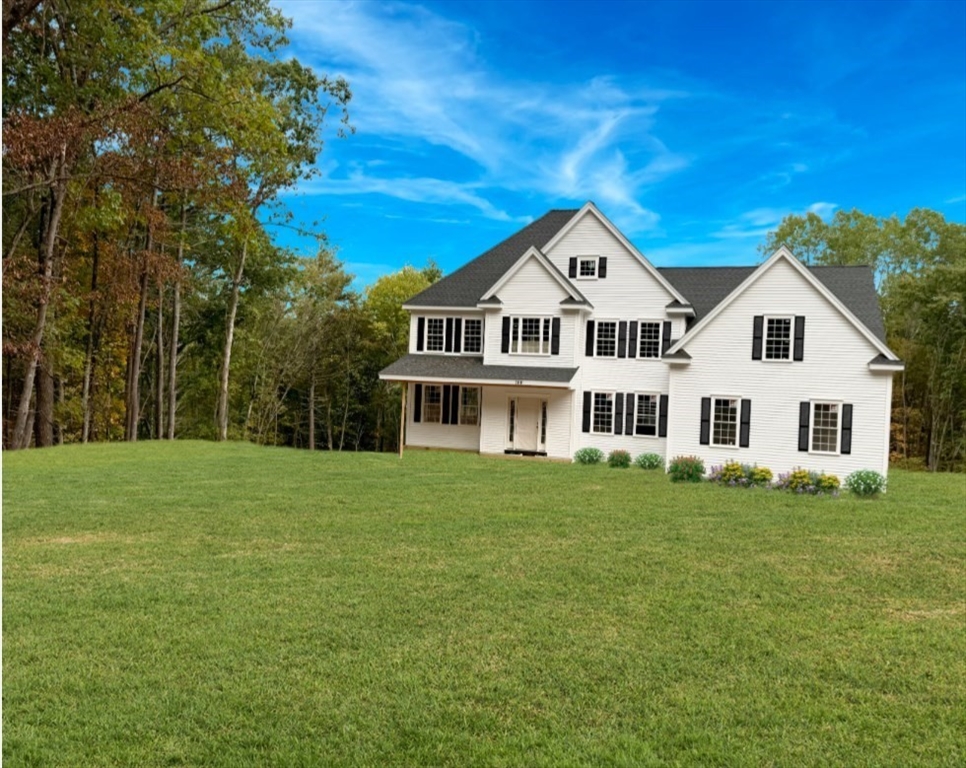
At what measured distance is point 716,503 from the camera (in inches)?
559

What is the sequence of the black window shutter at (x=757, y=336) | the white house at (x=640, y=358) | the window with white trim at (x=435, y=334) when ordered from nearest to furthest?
the white house at (x=640, y=358), the black window shutter at (x=757, y=336), the window with white trim at (x=435, y=334)

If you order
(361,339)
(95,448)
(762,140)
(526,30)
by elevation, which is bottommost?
(95,448)

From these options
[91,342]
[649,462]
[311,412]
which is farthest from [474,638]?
[311,412]

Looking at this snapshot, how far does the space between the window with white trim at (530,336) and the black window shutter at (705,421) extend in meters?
5.95

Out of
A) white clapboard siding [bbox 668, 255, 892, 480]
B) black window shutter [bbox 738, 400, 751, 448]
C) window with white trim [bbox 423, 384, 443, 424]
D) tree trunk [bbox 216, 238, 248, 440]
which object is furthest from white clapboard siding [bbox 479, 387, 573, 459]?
tree trunk [bbox 216, 238, 248, 440]

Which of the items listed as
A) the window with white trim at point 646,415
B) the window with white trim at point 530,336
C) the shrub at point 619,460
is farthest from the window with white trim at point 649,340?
the shrub at point 619,460

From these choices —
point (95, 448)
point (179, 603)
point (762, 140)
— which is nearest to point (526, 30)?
point (179, 603)

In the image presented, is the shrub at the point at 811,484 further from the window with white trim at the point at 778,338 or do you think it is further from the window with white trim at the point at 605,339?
the window with white trim at the point at 605,339

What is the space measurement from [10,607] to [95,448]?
1765 cm

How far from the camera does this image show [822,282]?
69.4 feet

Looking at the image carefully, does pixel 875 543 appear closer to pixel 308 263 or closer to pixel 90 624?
pixel 90 624

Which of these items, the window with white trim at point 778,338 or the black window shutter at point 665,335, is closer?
the window with white trim at point 778,338

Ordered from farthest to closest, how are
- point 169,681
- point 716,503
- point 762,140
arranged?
point 762,140 < point 716,503 < point 169,681

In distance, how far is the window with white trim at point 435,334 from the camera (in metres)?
27.1
